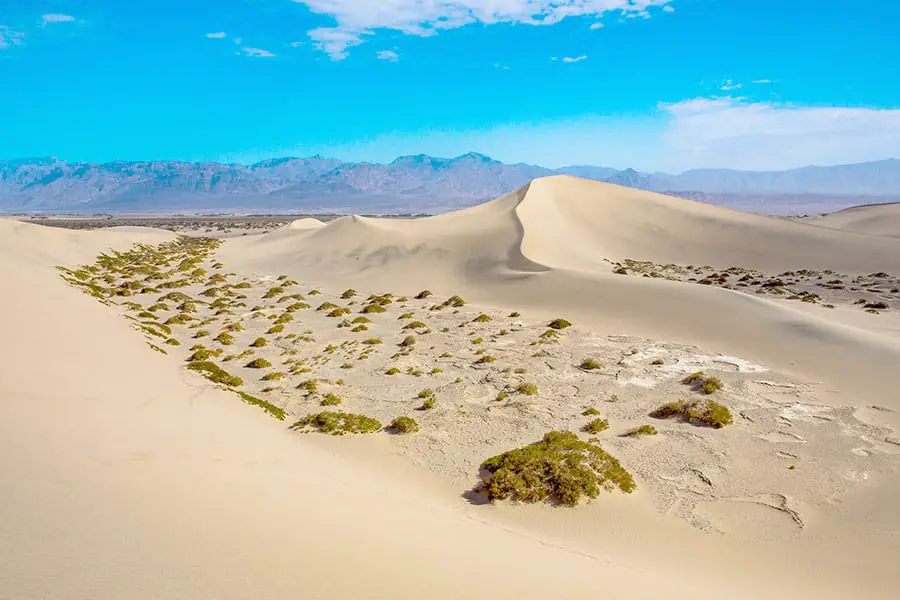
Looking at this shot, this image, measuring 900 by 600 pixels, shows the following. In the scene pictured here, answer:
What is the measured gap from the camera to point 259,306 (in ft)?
85.1

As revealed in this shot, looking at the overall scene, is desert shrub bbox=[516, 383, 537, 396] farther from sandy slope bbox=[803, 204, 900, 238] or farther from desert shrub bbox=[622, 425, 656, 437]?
sandy slope bbox=[803, 204, 900, 238]

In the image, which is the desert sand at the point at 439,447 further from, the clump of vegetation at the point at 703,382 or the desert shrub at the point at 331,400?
the clump of vegetation at the point at 703,382

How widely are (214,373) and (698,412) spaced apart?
12.5 meters

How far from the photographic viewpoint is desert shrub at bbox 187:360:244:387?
556 inches

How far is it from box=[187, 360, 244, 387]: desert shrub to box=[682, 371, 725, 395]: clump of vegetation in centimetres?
1226

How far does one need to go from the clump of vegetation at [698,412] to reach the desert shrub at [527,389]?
2916mm

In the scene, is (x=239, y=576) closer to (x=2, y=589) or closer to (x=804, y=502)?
(x=2, y=589)

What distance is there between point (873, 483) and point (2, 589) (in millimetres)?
11854

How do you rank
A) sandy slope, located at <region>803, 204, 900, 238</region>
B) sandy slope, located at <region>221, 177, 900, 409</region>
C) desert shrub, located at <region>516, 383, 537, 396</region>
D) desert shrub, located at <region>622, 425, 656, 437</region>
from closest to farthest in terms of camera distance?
desert shrub, located at <region>622, 425, 656, 437</region> < desert shrub, located at <region>516, 383, 537, 396</region> < sandy slope, located at <region>221, 177, 900, 409</region> < sandy slope, located at <region>803, 204, 900, 238</region>

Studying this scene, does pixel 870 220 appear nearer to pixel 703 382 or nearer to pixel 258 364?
pixel 703 382

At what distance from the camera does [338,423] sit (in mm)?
11734

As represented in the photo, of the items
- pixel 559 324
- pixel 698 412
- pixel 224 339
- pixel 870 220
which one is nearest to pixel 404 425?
pixel 698 412

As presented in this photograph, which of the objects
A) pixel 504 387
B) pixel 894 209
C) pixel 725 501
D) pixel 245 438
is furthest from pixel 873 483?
pixel 894 209

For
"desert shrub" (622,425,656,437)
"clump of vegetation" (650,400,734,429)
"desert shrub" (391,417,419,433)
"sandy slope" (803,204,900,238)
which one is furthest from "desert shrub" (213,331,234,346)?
"sandy slope" (803,204,900,238)
